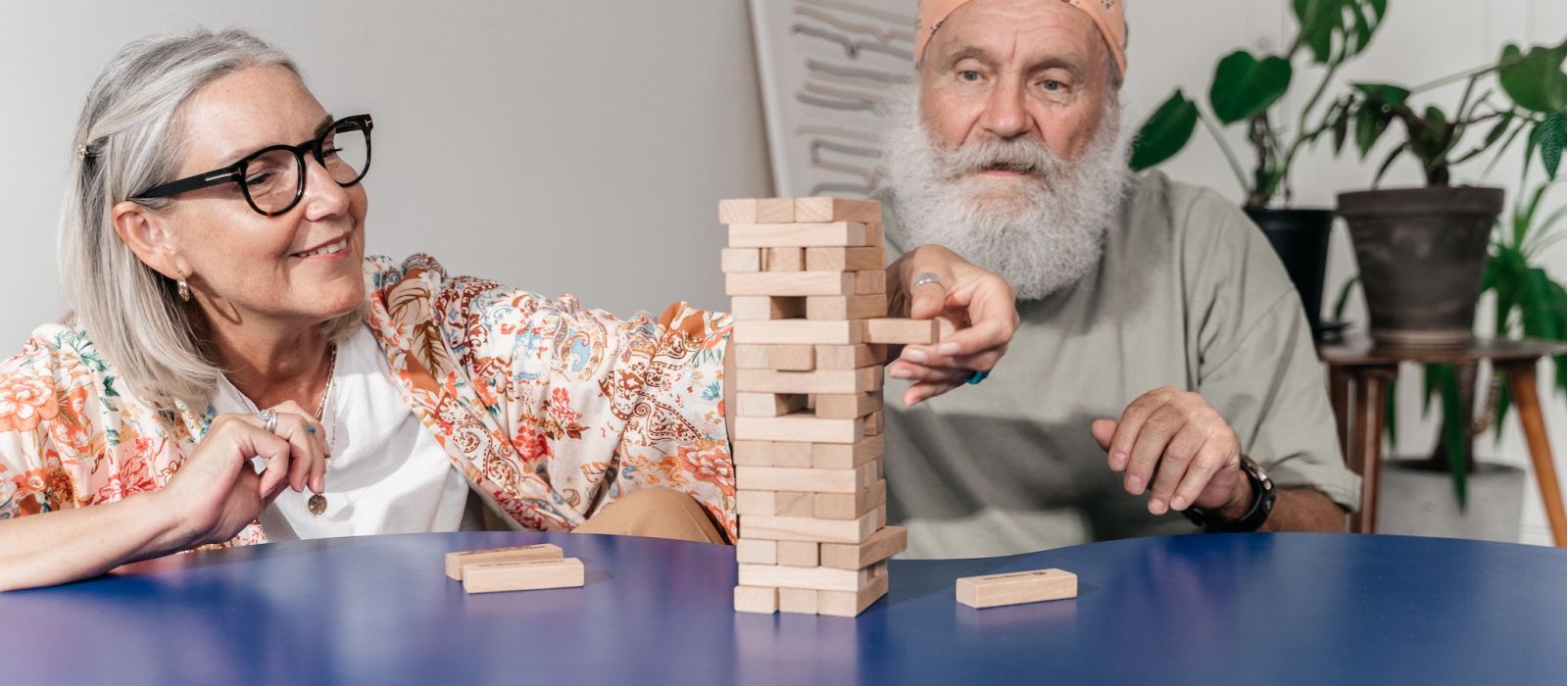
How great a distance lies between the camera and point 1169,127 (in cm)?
361

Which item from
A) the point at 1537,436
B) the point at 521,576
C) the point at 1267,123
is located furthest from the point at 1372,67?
the point at 521,576

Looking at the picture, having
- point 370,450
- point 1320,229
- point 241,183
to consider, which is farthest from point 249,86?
point 1320,229

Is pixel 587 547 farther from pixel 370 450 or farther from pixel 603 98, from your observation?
pixel 603 98

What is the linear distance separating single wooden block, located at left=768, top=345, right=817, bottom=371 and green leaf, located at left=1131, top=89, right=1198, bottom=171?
2713 millimetres

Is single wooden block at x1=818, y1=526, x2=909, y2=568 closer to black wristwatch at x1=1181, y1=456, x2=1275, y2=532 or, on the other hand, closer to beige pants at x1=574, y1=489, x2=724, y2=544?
beige pants at x1=574, y1=489, x2=724, y2=544

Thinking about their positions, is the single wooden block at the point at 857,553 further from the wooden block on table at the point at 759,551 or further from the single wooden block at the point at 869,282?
the single wooden block at the point at 869,282

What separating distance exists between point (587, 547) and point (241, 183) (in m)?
0.63

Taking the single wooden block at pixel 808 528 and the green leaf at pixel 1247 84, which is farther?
the green leaf at pixel 1247 84

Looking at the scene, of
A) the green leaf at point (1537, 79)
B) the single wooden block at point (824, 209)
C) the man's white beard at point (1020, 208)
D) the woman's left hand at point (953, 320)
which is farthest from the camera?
the green leaf at point (1537, 79)

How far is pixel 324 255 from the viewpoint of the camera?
5.42ft

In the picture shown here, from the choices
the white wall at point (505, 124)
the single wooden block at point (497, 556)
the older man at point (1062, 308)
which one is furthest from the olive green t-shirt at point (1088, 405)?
the white wall at point (505, 124)

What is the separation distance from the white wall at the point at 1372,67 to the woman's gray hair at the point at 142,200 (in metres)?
3.44

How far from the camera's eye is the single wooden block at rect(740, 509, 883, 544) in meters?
1.06

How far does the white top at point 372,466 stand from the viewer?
1.76 meters
